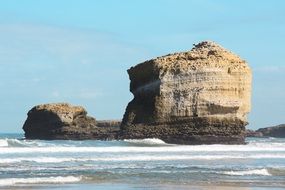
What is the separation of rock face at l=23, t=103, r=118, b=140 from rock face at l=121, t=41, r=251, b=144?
1952cm

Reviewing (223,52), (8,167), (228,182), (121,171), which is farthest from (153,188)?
(223,52)

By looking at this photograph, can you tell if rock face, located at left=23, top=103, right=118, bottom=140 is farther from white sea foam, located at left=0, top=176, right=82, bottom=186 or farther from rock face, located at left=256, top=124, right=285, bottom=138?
rock face, located at left=256, top=124, right=285, bottom=138

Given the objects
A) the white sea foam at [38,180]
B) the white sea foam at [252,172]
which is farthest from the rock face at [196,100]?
the white sea foam at [38,180]

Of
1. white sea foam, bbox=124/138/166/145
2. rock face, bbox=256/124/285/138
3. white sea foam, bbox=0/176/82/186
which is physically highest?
rock face, bbox=256/124/285/138

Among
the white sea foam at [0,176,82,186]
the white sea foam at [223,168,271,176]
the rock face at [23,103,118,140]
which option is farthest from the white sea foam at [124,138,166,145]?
the white sea foam at [0,176,82,186]

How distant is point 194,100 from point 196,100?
18 centimetres

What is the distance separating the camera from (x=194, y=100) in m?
58.8

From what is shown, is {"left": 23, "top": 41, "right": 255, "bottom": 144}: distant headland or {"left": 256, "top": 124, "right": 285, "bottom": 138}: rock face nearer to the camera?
{"left": 23, "top": 41, "right": 255, "bottom": 144}: distant headland

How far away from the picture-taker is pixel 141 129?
60.0 meters

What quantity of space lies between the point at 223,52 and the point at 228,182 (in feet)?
137

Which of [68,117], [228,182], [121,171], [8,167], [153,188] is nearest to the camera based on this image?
[153,188]

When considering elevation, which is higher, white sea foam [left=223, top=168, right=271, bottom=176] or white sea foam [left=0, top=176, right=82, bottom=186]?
→ white sea foam [left=223, top=168, right=271, bottom=176]

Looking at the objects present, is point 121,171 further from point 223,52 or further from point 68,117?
point 68,117

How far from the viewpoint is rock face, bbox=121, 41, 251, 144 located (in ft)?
191
